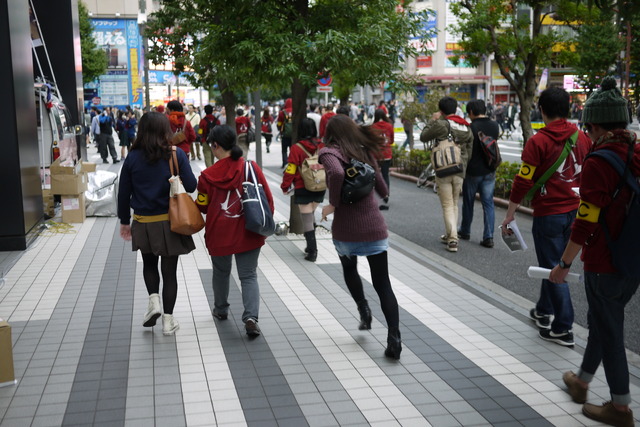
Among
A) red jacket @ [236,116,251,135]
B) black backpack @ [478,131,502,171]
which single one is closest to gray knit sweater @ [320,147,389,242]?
black backpack @ [478,131,502,171]

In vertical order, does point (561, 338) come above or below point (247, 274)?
below

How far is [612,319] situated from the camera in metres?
4.27

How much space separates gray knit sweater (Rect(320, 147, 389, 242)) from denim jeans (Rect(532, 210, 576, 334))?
1267 mm

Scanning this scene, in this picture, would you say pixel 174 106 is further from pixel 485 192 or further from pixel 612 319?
pixel 612 319

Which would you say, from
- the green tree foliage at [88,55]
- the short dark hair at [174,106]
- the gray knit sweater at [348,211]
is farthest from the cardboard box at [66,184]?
the green tree foliage at [88,55]

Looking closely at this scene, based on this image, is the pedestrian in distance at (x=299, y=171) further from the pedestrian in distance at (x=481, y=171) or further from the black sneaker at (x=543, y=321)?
the black sneaker at (x=543, y=321)

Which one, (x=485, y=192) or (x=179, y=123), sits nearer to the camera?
(x=485, y=192)

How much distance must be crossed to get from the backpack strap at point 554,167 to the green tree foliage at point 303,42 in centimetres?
418

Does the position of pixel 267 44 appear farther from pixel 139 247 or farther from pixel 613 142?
pixel 613 142

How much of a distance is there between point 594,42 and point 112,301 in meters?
30.2

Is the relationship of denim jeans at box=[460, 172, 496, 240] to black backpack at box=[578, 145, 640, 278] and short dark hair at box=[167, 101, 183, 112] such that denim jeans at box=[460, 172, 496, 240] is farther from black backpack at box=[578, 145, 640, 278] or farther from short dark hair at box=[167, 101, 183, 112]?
black backpack at box=[578, 145, 640, 278]

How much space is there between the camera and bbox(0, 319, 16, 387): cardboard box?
4879 millimetres

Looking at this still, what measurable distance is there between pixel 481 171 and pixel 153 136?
17.9 ft

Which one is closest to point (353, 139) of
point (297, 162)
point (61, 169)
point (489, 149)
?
point (297, 162)
